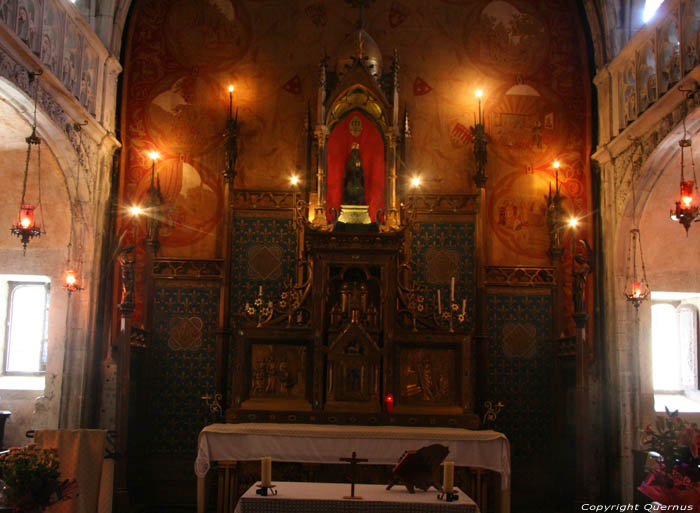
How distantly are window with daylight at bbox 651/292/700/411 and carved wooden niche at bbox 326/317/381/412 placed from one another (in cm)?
572

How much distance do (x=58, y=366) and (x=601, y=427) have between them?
9307 millimetres

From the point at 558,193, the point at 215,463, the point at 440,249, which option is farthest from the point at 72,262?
the point at 558,193

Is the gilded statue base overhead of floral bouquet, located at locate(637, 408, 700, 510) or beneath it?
overhead

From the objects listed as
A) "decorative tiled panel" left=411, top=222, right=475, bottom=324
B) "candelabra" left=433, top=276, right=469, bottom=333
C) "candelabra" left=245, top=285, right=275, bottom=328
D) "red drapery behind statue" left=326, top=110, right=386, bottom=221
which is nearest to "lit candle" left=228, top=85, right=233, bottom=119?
"red drapery behind statue" left=326, top=110, right=386, bottom=221

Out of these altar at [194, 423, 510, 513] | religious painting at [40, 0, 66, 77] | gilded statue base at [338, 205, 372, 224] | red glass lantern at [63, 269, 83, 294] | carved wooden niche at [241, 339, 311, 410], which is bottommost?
altar at [194, 423, 510, 513]

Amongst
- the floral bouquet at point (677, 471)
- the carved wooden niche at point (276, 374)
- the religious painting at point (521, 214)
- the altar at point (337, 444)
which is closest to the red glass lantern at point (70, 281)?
the carved wooden niche at point (276, 374)

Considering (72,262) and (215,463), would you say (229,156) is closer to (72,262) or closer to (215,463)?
(72,262)

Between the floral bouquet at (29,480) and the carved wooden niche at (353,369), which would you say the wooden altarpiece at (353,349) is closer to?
the carved wooden niche at (353,369)

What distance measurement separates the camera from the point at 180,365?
1362 cm

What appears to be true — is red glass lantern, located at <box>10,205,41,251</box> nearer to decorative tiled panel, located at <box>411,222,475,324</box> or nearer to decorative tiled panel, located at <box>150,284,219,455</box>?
decorative tiled panel, located at <box>150,284,219,455</box>

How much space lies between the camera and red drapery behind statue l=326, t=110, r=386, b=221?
45.8ft

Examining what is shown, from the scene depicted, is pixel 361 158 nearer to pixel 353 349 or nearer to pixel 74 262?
pixel 353 349

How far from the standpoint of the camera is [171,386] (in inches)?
534

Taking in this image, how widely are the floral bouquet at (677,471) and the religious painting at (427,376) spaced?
5.12 metres
